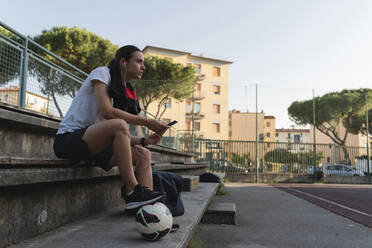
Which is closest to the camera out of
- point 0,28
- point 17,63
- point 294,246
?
point 294,246

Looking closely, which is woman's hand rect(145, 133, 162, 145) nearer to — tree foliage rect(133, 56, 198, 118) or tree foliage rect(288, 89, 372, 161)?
tree foliage rect(133, 56, 198, 118)

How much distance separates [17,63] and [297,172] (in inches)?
674

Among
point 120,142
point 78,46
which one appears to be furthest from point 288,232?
point 78,46

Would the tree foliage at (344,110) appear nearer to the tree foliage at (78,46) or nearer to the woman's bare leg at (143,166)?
the tree foliage at (78,46)

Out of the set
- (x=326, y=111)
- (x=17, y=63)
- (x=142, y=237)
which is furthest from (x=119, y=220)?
(x=326, y=111)

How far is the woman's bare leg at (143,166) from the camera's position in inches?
90.1

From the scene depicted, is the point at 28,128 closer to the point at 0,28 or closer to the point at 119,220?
the point at 119,220

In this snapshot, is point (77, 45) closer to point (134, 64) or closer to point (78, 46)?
point (78, 46)

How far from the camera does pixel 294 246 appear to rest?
318 cm

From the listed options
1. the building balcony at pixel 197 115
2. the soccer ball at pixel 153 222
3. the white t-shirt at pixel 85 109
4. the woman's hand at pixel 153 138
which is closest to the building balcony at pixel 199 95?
the building balcony at pixel 197 115

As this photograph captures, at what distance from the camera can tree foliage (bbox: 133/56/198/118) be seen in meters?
14.4

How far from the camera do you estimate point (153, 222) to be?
1863mm

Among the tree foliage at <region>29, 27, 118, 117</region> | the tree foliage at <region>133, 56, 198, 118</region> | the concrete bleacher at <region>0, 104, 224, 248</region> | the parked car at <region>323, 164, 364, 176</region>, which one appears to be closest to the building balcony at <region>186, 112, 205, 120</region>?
the tree foliage at <region>133, 56, 198, 118</region>

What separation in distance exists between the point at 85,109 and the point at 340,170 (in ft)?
64.4
